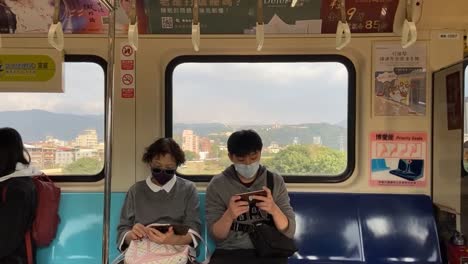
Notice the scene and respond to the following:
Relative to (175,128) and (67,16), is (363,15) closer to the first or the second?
(175,128)

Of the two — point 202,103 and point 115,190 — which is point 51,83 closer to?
point 115,190

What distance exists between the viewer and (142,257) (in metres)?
2.48

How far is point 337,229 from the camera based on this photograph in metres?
3.07

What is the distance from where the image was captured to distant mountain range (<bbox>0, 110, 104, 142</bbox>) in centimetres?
346

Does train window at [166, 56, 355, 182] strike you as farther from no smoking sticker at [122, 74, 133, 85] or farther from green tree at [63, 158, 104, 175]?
green tree at [63, 158, 104, 175]

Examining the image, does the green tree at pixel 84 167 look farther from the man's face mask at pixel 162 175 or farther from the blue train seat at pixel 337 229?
the man's face mask at pixel 162 175

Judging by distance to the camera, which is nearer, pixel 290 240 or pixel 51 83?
pixel 290 240

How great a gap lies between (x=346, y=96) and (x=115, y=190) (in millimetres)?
1924

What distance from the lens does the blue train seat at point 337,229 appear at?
301 cm

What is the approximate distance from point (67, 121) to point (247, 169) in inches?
67.9

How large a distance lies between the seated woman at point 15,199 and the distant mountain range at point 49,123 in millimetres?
560

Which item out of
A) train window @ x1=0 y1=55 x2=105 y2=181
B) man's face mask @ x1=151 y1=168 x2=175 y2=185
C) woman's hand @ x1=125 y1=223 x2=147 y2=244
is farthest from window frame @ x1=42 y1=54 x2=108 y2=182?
woman's hand @ x1=125 y1=223 x2=147 y2=244

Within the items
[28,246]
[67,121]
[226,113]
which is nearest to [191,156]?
[226,113]

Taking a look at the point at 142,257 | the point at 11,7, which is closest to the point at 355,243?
the point at 142,257
